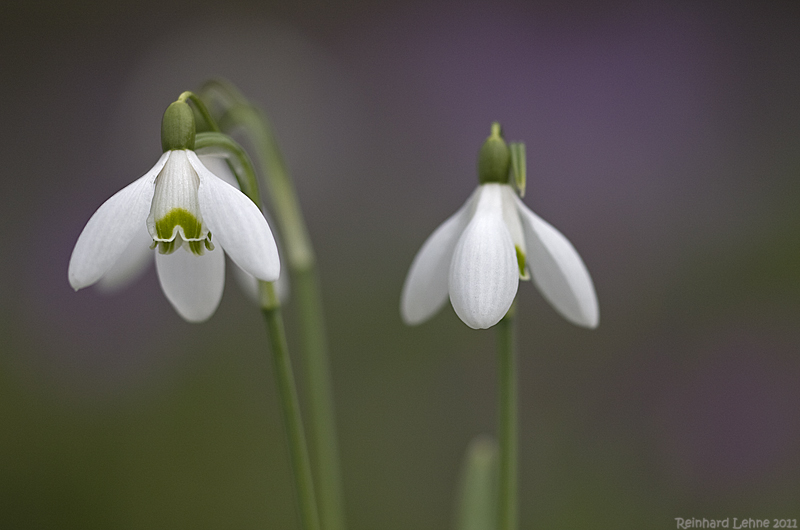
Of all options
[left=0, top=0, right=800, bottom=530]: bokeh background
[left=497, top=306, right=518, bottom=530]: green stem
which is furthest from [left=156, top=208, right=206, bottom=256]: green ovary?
[left=0, top=0, right=800, bottom=530]: bokeh background

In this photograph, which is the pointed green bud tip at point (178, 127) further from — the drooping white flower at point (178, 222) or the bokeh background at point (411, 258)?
the bokeh background at point (411, 258)

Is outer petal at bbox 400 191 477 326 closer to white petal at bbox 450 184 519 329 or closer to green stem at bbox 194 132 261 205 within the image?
white petal at bbox 450 184 519 329

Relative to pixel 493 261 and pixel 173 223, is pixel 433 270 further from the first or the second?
pixel 173 223

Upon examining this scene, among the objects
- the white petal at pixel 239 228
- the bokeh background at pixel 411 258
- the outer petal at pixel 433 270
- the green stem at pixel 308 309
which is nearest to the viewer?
the white petal at pixel 239 228

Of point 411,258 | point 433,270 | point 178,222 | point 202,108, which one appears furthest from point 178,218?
point 411,258

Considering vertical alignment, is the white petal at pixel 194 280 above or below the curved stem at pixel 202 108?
below

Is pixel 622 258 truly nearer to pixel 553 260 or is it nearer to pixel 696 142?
pixel 696 142

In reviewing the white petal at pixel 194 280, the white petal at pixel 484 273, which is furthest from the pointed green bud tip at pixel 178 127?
the white petal at pixel 484 273
